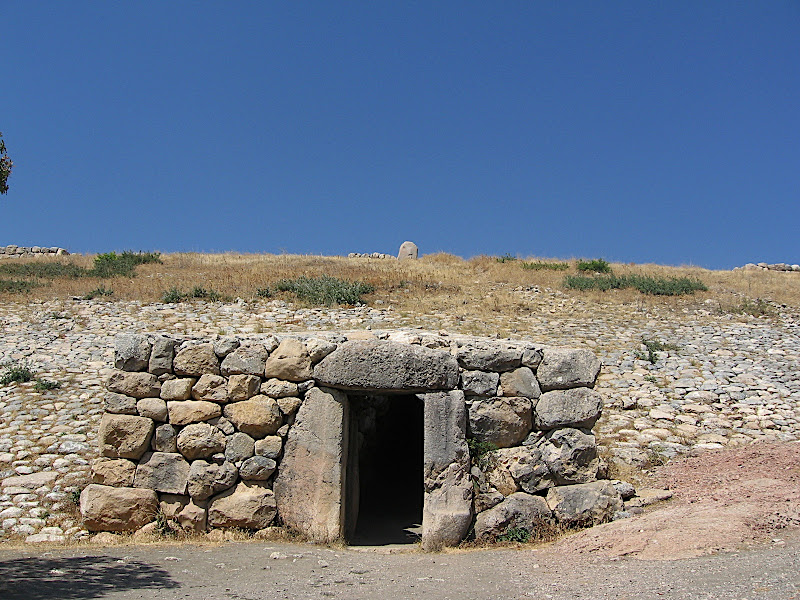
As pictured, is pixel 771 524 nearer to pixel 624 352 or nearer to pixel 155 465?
pixel 155 465

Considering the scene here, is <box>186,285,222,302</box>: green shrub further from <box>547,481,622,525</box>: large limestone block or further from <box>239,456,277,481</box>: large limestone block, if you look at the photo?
<box>547,481,622,525</box>: large limestone block

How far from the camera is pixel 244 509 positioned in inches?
278

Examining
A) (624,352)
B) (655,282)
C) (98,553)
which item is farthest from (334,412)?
(655,282)

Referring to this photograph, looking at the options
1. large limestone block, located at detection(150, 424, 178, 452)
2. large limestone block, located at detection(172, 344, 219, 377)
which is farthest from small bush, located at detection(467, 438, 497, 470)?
large limestone block, located at detection(150, 424, 178, 452)

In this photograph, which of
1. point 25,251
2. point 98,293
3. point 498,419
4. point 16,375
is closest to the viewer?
point 498,419

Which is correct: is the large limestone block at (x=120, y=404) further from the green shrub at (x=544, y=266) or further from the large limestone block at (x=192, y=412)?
the green shrub at (x=544, y=266)

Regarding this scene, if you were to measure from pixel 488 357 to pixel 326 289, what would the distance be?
→ 11421mm

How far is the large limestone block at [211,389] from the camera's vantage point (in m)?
7.29

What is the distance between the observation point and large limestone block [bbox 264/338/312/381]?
7.28 m

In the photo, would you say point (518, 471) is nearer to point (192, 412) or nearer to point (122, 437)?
point (192, 412)

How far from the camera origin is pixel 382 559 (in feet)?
21.4

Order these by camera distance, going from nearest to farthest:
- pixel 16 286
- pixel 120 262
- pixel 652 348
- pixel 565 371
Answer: pixel 565 371 < pixel 652 348 < pixel 16 286 < pixel 120 262

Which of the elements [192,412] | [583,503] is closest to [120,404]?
[192,412]

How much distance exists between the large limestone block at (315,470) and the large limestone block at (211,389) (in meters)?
0.85
